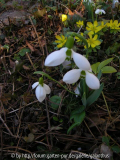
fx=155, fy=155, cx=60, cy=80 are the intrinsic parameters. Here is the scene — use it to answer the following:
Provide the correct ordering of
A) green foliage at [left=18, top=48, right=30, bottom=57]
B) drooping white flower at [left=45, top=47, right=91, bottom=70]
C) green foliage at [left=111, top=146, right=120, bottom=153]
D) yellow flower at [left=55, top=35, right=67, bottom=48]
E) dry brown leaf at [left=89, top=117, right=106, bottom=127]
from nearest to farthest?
drooping white flower at [left=45, top=47, right=91, bottom=70] < green foliage at [left=111, top=146, right=120, bottom=153] < dry brown leaf at [left=89, top=117, right=106, bottom=127] < yellow flower at [left=55, top=35, right=67, bottom=48] < green foliage at [left=18, top=48, right=30, bottom=57]

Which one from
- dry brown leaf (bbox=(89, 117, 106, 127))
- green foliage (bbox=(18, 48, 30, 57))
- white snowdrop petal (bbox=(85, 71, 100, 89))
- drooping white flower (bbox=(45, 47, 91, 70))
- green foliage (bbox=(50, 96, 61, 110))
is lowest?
dry brown leaf (bbox=(89, 117, 106, 127))

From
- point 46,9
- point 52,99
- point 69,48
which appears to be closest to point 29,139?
→ point 52,99

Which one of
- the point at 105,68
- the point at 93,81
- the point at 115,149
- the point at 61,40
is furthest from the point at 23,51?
the point at 115,149

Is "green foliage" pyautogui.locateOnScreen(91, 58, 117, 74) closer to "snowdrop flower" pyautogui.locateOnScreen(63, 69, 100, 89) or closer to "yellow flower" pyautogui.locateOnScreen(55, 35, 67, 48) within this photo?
"snowdrop flower" pyautogui.locateOnScreen(63, 69, 100, 89)

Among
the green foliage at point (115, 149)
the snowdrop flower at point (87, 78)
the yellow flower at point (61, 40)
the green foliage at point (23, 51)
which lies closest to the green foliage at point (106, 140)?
the green foliage at point (115, 149)

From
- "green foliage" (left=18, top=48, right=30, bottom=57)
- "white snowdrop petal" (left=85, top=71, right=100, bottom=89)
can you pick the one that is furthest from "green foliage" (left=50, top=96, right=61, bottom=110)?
"green foliage" (left=18, top=48, right=30, bottom=57)

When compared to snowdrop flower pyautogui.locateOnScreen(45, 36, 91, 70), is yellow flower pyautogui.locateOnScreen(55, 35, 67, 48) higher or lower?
lower

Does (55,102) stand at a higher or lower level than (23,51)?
lower

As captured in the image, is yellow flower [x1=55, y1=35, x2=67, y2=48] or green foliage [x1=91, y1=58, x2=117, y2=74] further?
yellow flower [x1=55, y1=35, x2=67, y2=48]

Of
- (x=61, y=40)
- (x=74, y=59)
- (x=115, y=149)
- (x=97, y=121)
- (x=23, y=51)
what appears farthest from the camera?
(x=23, y=51)

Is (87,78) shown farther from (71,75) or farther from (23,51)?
(23,51)

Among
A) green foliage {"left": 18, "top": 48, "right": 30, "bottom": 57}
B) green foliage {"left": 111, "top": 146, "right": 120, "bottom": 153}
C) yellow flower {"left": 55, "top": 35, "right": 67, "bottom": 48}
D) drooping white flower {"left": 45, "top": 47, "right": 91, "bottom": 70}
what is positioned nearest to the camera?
drooping white flower {"left": 45, "top": 47, "right": 91, "bottom": 70}
